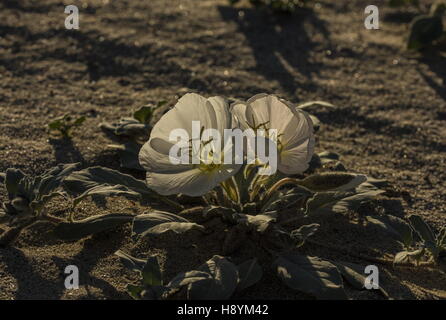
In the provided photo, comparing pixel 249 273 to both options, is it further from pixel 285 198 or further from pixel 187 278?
pixel 285 198

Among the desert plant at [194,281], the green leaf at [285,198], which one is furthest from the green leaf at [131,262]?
the green leaf at [285,198]

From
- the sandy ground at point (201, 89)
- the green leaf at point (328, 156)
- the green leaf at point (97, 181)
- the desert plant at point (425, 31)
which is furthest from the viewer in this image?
the desert plant at point (425, 31)

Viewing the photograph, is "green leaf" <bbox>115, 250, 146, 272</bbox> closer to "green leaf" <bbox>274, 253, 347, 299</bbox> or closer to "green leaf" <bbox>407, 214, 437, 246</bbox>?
"green leaf" <bbox>274, 253, 347, 299</bbox>

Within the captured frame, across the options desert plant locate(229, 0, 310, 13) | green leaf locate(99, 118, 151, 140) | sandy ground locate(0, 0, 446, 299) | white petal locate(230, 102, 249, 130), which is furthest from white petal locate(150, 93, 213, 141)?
desert plant locate(229, 0, 310, 13)

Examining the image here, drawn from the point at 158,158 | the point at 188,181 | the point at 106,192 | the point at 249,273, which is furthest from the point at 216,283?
the point at 106,192

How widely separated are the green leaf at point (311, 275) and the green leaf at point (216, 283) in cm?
21

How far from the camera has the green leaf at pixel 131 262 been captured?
2.88 metres

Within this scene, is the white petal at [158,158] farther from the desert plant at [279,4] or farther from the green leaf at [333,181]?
the desert plant at [279,4]

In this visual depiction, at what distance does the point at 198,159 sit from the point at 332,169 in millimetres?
1228

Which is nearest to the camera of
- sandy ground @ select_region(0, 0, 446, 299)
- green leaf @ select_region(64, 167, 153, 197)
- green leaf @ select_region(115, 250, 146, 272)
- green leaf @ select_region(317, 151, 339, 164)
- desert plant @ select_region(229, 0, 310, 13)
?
green leaf @ select_region(115, 250, 146, 272)

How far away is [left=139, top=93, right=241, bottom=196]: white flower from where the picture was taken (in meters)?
2.92

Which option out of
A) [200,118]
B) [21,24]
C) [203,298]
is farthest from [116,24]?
[203,298]

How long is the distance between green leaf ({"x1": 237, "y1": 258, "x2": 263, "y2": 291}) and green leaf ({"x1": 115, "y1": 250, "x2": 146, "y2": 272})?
0.39 m

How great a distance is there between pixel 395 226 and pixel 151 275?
1.16 m
